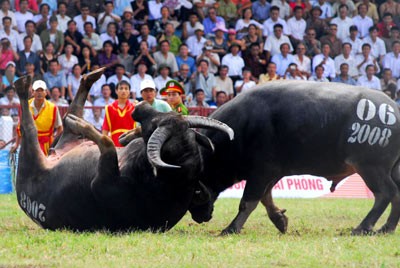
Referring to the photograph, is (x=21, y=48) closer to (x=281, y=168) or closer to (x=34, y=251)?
(x=281, y=168)

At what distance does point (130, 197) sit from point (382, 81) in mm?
15270

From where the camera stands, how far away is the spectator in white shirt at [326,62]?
22.8 m

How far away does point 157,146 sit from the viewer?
9031mm

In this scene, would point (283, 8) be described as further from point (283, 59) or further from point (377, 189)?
point (377, 189)

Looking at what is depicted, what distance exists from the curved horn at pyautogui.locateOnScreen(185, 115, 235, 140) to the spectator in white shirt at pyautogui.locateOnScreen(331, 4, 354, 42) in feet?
49.7

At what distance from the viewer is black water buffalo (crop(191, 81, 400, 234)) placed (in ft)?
33.9

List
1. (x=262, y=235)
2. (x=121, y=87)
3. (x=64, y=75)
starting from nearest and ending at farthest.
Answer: (x=262, y=235), (x=121, y=87), (x=64, y=75)

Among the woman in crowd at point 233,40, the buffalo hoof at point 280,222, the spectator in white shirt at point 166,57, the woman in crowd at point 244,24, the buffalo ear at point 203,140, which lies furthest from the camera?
the woman in crowd at point 244,24

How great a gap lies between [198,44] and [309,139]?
12202 millimetres

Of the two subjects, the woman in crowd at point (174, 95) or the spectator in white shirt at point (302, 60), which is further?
the spectator in white shirt at point (302, 60)

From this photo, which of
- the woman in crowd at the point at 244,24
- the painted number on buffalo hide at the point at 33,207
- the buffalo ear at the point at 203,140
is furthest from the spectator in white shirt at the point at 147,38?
the buffalo ear at the point at 203,140

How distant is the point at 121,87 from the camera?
1345 cm

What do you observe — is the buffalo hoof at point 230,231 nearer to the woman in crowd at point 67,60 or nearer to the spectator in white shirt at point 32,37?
the woman in crowd at point 67,60

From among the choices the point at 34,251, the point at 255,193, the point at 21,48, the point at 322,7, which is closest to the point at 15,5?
the point at 21,48
